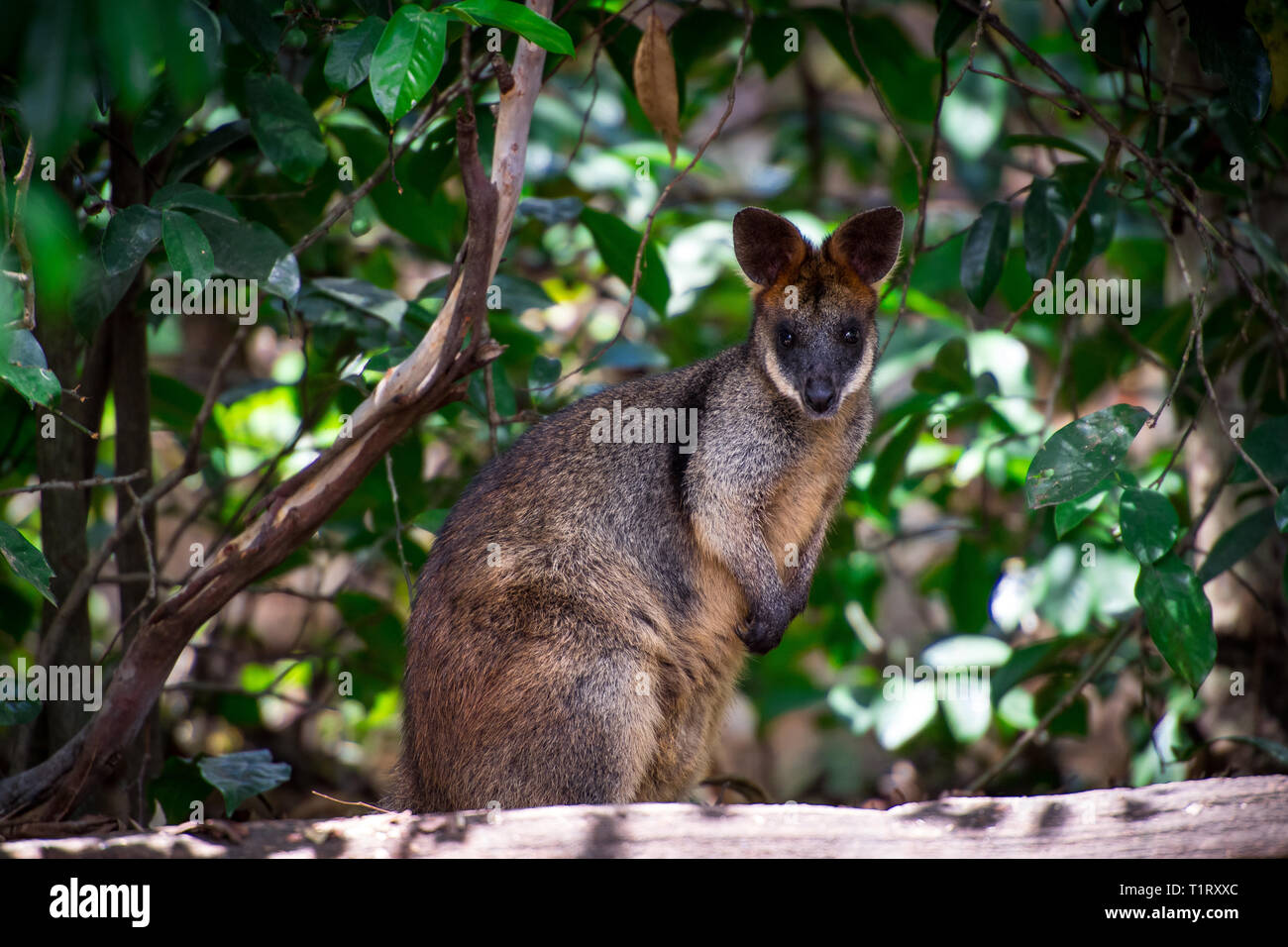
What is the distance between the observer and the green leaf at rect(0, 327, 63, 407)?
355 centimetres

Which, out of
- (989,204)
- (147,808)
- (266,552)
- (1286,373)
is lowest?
(147,808)

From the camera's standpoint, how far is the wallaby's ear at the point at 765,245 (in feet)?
17.0

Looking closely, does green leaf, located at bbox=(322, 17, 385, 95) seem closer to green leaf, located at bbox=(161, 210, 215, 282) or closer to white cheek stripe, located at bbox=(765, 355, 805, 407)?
green leaf, located at bbox=(161, 210, 215, 282)

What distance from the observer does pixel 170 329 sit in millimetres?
9562

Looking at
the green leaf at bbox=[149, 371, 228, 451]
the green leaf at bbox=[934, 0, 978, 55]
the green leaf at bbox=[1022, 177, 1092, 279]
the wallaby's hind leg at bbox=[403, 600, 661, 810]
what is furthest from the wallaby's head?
the green leaf at bbox=[149, 371, 228, 451]

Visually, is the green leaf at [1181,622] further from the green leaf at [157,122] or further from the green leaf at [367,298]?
the green leaf at [157,122]

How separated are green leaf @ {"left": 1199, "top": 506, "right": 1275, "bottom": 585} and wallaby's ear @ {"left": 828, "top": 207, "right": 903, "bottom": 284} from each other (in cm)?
198

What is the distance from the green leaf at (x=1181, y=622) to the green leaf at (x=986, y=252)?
5.66 feet

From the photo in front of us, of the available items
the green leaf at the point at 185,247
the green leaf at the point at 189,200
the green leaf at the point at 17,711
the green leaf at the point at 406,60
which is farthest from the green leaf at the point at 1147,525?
the green leaf at the point at 17,711

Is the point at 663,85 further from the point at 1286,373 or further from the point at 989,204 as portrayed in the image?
the point at 1286,373

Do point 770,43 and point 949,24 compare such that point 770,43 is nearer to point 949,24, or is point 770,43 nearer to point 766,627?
point 949,24

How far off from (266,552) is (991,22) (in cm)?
356
